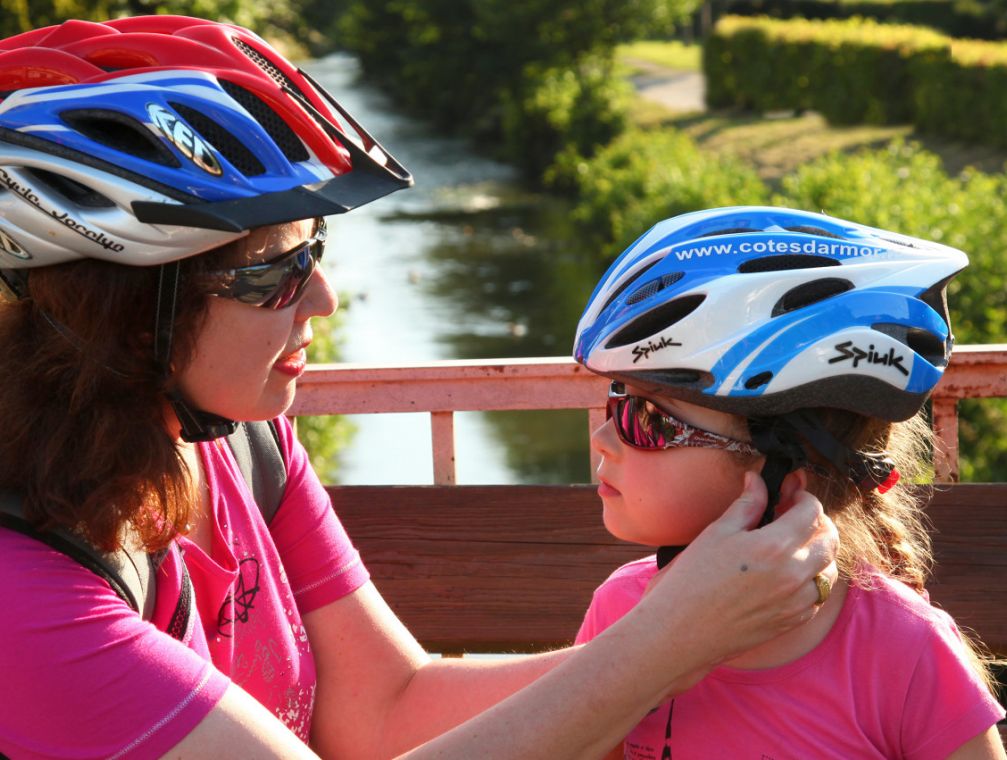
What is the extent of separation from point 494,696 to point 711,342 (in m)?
0.71

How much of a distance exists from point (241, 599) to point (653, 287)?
2.70ft

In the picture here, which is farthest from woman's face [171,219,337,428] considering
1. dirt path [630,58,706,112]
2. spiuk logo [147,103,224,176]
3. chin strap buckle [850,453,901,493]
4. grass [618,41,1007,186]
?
dirt path [630,58,706,112]

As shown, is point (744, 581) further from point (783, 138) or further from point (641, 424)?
point (783, 138)

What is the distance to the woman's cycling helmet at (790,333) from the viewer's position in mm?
1836

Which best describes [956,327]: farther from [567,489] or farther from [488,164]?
[488,164]

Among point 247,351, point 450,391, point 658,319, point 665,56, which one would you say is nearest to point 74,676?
point 247,351

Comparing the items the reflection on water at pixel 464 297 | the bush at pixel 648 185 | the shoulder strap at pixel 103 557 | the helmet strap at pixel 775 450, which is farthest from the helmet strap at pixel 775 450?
the bush at pixel 648 185

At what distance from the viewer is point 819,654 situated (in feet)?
6.23

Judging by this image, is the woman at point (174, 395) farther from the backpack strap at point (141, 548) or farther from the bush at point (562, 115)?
the bush at point (562, 115)

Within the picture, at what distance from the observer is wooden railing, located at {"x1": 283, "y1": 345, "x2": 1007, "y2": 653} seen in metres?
2.84

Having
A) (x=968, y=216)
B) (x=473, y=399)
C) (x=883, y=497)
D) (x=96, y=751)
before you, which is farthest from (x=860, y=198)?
(x=96, y=751)

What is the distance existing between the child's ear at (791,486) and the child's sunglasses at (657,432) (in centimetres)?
6

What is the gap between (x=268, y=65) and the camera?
203 centimetres

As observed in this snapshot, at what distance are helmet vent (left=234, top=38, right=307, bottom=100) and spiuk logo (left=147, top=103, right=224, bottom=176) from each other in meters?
0.23
